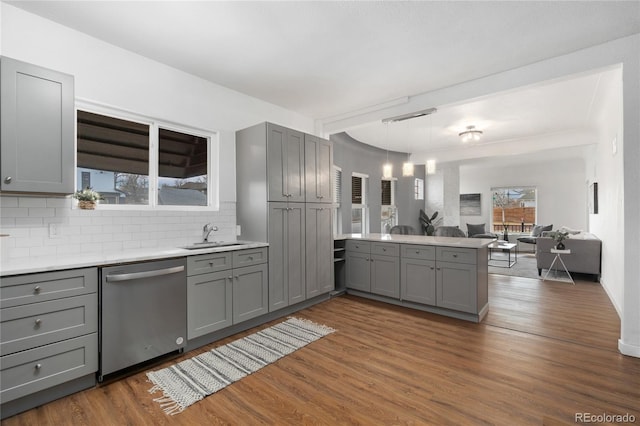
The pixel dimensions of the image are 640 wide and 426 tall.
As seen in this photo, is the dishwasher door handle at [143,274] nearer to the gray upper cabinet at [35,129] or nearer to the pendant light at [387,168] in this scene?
the gray upper cabinet at [35,129]

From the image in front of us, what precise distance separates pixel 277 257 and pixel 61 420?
7.07ft

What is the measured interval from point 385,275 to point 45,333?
11.3 feet

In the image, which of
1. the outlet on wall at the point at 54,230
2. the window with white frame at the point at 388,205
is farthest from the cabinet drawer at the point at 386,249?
the window with white frame at the point at 388,205

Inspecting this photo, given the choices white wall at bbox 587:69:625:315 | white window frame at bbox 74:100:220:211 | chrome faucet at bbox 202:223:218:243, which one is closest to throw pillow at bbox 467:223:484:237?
white wall at bbox 587:69:625:315

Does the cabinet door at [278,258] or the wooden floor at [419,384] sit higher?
the cabinet door at [278,258]

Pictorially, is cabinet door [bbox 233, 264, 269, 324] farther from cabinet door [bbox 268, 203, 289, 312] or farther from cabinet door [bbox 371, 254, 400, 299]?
cabinet door [bbox 371, 254, 400, 299]

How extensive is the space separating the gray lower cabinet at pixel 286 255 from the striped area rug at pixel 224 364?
394mm

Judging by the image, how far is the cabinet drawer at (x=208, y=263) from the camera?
2.75 meters

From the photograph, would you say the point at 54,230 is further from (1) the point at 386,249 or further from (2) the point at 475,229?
(2) the point at 475,229

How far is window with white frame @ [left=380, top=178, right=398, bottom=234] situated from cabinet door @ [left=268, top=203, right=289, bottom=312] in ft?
15.3

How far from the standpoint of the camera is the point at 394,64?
3.19 meters

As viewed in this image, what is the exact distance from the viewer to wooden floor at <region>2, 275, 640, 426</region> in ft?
6.23

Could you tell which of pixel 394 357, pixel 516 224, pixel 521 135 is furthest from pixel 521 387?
pixel 516 224

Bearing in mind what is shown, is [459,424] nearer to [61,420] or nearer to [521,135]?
[61,420]
